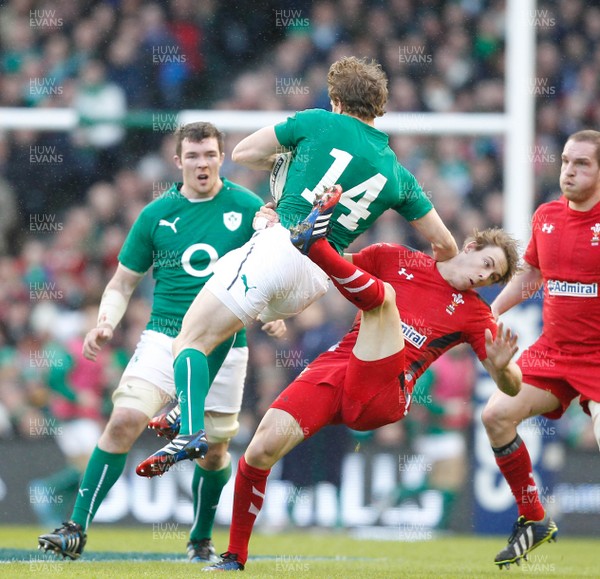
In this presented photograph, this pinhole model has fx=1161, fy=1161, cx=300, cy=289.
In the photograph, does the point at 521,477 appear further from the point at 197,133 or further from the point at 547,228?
the point at 197,133

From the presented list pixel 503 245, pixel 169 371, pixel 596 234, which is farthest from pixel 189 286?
pixel 596 234

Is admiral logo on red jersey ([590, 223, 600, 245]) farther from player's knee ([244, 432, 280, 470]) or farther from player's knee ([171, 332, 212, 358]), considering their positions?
player's knee ([171, 332, 212, 358])

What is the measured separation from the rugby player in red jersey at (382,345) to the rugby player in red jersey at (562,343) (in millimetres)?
474

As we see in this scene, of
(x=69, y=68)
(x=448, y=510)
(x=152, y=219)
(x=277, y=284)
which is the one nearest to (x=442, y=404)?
(x=448, y=510)

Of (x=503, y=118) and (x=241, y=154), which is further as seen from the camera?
(x=503, y=118)

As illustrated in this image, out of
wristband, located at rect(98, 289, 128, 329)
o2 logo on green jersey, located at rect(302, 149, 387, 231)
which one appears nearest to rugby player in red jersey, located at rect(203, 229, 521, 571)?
o2 logo on green jersey, located at rect(302, 149, 387, 231)

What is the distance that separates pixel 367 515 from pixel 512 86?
172 inches

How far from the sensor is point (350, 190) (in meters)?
5.88

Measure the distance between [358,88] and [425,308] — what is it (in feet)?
4.25

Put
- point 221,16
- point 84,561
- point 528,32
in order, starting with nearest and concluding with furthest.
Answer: point 84,561 < point 528,32 < point 221,16

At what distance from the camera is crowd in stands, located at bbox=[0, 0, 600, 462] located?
1207 centimetres

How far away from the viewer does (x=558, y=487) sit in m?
10.1

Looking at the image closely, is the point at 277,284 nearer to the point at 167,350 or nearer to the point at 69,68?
the point at 167,350

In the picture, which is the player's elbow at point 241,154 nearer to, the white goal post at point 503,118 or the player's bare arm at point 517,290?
the player's bare arm at point 517,290
